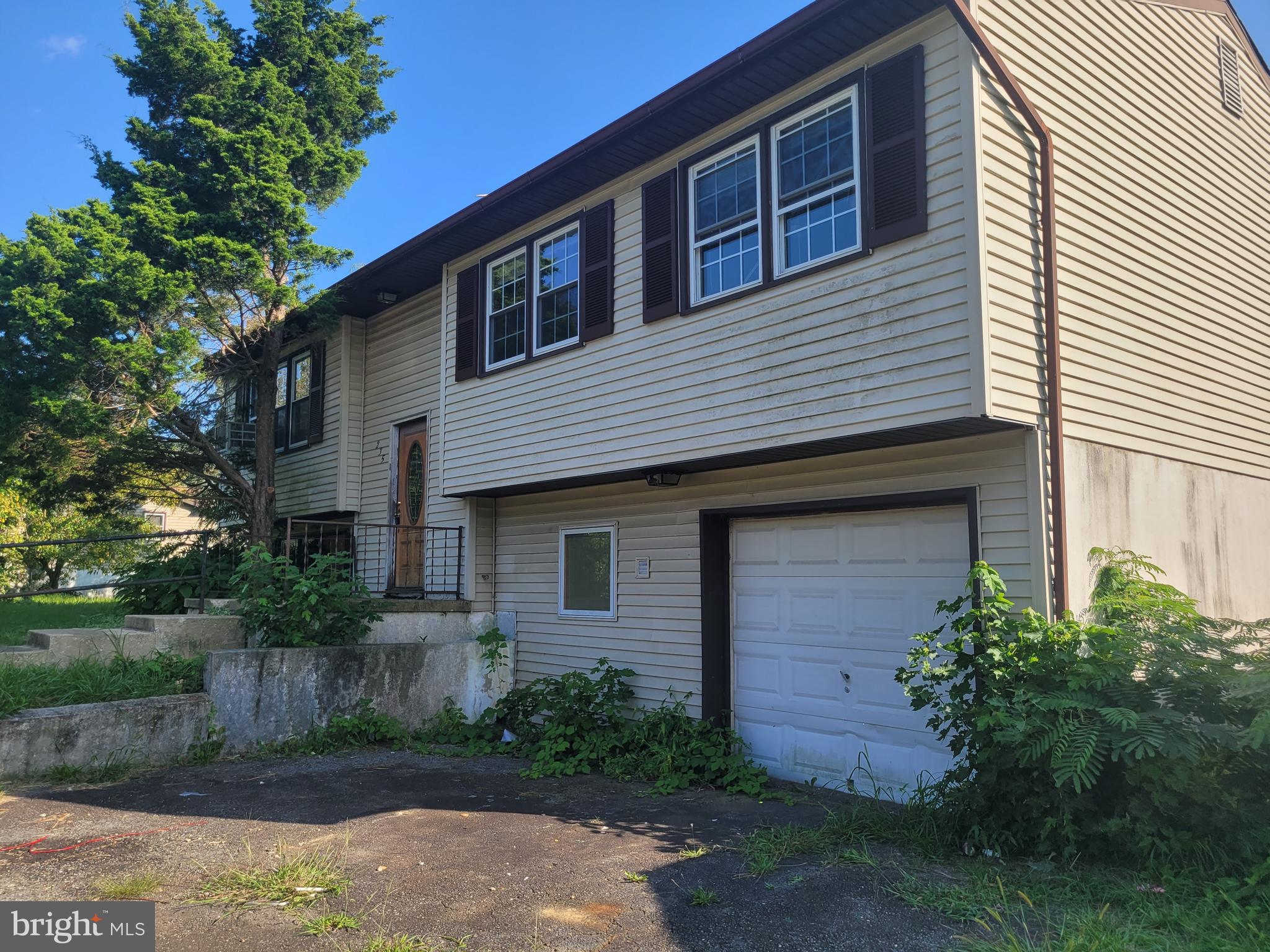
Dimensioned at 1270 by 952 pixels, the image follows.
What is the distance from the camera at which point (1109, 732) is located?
15.8 ft

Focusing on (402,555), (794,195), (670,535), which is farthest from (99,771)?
(794,195)

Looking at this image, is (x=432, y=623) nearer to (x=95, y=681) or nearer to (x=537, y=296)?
(x=95, y=681)

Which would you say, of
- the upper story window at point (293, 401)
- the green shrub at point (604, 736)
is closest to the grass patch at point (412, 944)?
the green shrub at point (604, 736)

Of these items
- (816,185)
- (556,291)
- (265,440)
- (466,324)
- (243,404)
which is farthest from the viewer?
(243,404)

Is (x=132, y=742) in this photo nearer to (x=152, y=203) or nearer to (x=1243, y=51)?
(x=152, y=203)

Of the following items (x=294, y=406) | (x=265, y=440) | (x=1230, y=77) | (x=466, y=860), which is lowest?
(x=466, y=860)

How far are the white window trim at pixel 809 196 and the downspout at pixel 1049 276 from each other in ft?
3.15

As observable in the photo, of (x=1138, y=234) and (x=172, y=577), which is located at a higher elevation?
(x=1138, y=234)

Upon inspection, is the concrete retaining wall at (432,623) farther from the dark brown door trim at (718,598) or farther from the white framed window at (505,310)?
the dark brown door trim at (718,598)

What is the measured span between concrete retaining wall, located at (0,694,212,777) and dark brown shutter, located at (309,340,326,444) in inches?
244

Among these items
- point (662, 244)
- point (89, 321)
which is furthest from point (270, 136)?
point (662, 244)

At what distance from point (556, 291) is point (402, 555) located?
4.64 m

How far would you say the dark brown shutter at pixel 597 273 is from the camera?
352 inches

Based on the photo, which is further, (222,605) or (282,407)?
(282,407)
